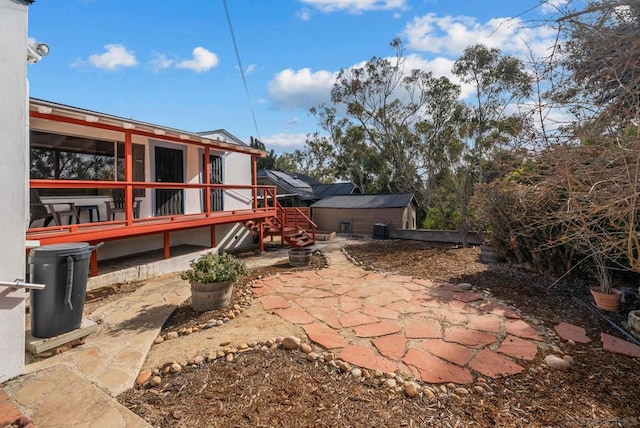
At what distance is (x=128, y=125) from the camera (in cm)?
592

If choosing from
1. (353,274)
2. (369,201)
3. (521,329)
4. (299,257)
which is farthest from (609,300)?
(369,201)

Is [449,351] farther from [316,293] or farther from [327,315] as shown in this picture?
[316,293]

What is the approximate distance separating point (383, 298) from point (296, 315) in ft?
5.13

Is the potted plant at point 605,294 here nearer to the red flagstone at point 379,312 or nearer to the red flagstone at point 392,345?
the red flagstone at point 379,312

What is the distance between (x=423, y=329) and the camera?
12.3 feet

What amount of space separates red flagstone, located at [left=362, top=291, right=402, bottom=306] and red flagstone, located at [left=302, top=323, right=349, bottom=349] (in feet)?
4.07

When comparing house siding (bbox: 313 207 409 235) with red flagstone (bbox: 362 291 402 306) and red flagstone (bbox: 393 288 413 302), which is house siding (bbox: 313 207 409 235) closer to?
red flagstone (bbox: 393 288 413 302)

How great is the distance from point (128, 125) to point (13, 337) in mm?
4552

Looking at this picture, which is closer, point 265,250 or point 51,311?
point 51,311

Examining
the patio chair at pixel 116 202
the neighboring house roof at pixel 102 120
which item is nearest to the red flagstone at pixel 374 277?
the neighboring house roof at pixel 102 120

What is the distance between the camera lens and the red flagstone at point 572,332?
358cm

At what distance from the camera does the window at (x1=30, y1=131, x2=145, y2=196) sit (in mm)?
6471

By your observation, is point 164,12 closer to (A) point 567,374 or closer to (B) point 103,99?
(B) point 103,99

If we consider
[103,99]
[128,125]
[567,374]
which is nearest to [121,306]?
[128,125]
